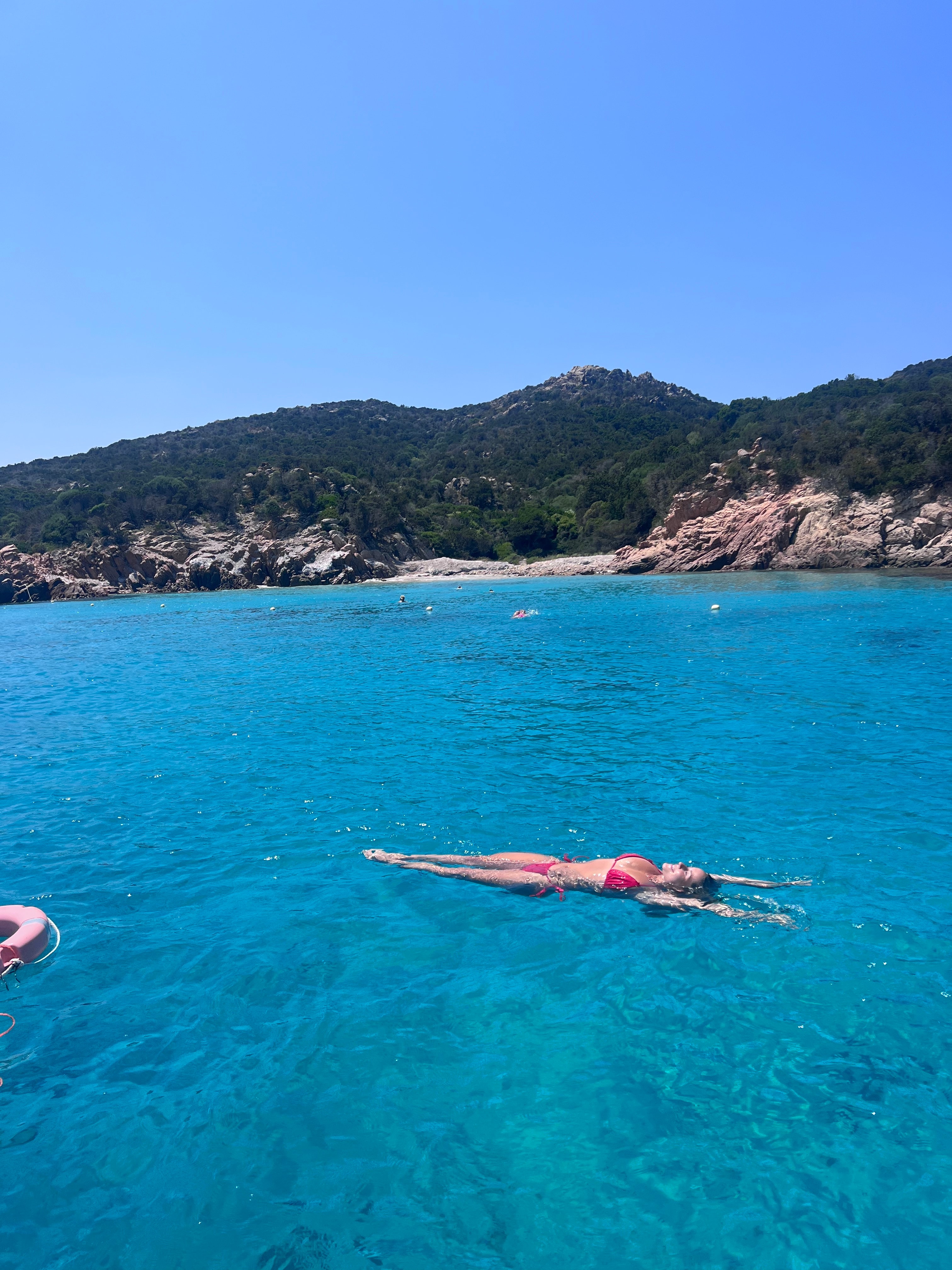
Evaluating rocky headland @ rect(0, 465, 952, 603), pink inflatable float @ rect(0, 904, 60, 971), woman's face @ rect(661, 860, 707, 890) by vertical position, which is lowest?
woman's face @ rect(661, 860, 707, 890)

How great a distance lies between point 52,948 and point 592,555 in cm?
5671

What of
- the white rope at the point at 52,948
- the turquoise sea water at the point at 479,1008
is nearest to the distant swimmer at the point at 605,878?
the turquoise sea water at the point at 479,1008

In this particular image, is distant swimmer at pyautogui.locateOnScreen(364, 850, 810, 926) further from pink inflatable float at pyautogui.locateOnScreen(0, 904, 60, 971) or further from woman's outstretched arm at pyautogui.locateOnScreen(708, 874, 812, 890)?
pink inflatable float at pyautogui.locateOnScreen(0, 904, 60, 971)

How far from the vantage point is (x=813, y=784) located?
941 centimetres

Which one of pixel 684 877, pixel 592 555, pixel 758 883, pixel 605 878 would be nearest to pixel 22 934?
pixel 605 878

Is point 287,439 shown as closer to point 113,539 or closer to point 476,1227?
point 113,539

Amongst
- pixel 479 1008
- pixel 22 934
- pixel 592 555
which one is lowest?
pixel 479 1008

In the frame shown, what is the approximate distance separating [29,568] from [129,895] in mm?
66464

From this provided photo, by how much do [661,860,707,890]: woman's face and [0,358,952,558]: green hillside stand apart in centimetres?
4400

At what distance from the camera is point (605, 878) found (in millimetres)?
6953

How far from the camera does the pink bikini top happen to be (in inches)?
267

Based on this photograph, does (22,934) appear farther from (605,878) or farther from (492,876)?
(605,878)

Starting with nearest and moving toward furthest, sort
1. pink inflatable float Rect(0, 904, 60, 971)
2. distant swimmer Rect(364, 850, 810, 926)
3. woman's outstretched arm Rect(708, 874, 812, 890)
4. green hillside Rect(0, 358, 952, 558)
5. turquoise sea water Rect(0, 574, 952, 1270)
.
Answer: turquoise sea water Rect(0, 574, 952, 1270)
pink inflatable float Rect(0, 904, 60, 971)
distant swimmer Rect(364, 850, 810, 926)
woman's outstretched arm Rect(708, 874, 812, 890)
green hillside Rect(0, 358, 952, 558)

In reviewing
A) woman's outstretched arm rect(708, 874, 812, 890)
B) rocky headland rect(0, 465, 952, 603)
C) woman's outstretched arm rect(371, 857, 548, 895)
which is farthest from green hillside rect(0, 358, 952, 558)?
woman's outstretched arm rect(371, 857, 548, 895)
